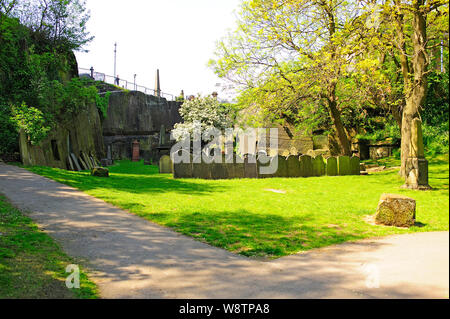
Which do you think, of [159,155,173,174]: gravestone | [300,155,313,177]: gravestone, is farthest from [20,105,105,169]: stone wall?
[300,155,313,177]: gravestone

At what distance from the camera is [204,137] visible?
37156 millimetres

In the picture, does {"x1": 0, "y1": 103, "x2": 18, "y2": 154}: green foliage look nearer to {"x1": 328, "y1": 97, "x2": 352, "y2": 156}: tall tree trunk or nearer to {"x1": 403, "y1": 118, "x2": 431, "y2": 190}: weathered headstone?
{"x1": 328, "y1": 97, "x2": 352, "y2": 156}: tall tree trunk

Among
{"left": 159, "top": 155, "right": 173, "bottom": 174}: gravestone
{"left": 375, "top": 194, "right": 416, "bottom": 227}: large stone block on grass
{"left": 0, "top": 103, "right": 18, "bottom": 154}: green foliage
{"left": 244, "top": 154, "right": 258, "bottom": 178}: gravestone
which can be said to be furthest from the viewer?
{"left": 159, "top": 155, "right": 173, "bottom": 174}: gravestone

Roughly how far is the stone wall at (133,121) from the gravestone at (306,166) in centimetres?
2732

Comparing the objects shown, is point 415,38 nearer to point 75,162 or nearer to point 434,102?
point 434,102

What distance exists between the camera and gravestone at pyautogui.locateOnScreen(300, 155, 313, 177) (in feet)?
62.7

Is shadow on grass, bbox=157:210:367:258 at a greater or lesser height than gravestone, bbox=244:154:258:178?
lesser

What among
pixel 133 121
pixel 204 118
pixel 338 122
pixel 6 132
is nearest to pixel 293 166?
pixel 338 122

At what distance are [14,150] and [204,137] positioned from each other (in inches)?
820

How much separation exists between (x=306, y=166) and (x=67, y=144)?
16574mm

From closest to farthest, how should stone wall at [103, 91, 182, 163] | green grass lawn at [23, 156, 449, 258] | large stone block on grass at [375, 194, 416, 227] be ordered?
green grass lawn at [23, 156, 449, 258] → large stone block on grass at [375, 194, 416, 227] → stone wall at [103, 91, 182, 163]

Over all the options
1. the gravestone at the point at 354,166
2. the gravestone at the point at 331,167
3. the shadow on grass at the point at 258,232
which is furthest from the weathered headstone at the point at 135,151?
the shadow on grass at the point at 258,232

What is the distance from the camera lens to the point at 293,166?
62.2 feet

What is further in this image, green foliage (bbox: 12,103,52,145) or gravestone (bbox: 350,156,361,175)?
gravestone (bbox: 350,156,361,175)
